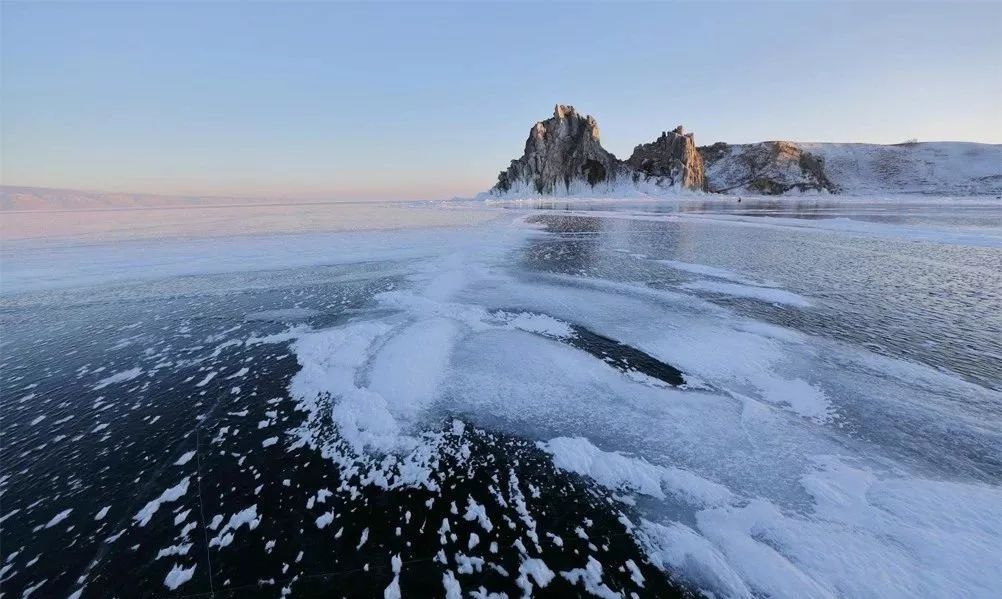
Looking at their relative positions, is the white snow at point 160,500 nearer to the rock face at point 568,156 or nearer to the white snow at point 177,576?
the white snow at point 177,576

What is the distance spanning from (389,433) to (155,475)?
9.85 feet

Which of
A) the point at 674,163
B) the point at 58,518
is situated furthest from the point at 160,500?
the point at 674,163

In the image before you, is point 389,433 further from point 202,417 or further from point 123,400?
point 123,400

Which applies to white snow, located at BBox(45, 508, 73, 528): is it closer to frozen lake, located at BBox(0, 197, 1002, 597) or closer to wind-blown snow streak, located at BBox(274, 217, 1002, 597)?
frozen lake, located at BBox(0, 197, 1002, 597)

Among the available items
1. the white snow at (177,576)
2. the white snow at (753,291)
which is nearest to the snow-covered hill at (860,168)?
the white snow at (753,291)

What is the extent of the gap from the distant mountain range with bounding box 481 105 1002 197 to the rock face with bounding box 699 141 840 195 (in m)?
0.32

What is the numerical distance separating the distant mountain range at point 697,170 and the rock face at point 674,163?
0.97 feet

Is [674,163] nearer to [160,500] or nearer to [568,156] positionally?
[568,156]

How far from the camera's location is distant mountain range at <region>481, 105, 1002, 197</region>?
124 meters

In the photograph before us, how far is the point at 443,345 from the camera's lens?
29.9 feet

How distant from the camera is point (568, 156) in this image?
419ft

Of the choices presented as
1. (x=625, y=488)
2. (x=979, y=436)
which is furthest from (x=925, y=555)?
(x=979, y=436)

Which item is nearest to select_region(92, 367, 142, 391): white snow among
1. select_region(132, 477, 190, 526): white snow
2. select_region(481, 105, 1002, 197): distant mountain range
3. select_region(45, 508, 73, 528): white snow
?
select_region(45, 508, 73, 528): white snow

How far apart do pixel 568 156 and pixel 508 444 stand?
133 metres
